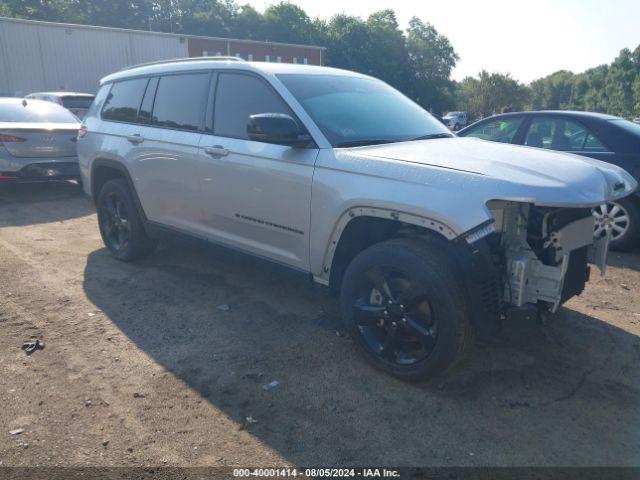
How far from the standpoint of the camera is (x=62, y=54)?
2378cm

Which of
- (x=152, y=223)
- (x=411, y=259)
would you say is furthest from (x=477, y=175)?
(x=152, y=223)

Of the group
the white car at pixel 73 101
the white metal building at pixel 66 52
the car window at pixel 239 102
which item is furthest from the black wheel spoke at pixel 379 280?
the white metal building at pixel 66 52

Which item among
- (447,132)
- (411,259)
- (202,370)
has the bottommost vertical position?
(202,370)

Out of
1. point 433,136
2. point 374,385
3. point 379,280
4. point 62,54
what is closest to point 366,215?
point 379,280

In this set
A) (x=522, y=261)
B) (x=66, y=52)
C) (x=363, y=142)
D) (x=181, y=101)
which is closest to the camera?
(x=522, y=261)

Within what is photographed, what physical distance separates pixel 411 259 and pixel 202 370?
1560 millimetres

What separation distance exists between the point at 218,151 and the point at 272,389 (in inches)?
76.3

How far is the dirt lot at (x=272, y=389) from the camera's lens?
2.61 m

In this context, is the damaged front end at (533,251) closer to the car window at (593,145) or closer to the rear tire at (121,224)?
the car window at (593,145)

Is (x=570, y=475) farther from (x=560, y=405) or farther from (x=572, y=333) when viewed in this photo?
(x=572, y=333)

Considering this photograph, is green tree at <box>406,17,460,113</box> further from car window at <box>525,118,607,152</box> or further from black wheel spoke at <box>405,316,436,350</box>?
black wheel spoke at <box>405,316,436,350</box>

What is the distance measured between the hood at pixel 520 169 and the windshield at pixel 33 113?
23.5 feet

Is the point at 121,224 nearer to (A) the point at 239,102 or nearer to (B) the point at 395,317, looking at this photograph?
(A) the point at 239,102

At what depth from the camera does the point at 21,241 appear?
243 inches
